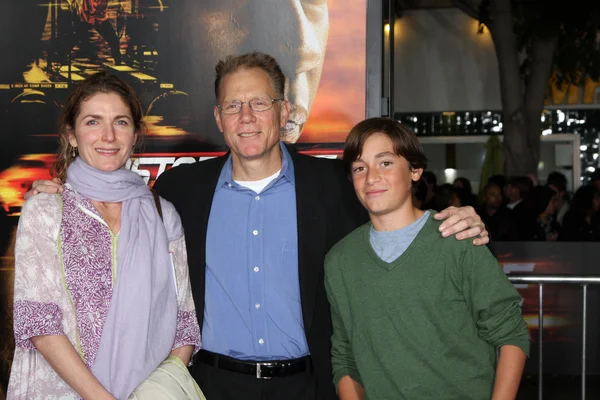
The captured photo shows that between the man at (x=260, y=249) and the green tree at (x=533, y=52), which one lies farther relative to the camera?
the green tree at (x=533, y=52)

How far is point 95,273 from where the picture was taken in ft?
8.79

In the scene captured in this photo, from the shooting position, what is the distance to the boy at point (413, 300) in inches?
102

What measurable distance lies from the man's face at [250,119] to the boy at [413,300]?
47cm

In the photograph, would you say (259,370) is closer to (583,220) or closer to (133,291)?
(133,291)

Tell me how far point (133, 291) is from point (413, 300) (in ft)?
3.18

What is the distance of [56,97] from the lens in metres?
4.29

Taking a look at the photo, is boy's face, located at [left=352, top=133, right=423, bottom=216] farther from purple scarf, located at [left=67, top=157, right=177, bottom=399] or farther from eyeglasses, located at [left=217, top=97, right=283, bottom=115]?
purple scarf, located at [left=67, top=157, right=177, bottom=399]

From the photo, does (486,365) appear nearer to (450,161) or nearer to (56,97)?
(56,97)

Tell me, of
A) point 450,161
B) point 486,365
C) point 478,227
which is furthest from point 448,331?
point 450,161

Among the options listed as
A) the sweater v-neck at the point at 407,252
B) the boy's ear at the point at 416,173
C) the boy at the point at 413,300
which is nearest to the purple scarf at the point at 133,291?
the boy at the point at 413,300

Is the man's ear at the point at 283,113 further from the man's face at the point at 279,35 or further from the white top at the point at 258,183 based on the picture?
the man's face at the point at 279,35

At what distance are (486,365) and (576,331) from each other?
563 cm

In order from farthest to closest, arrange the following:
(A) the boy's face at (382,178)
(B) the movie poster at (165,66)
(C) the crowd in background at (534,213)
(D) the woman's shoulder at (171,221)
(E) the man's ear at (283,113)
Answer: (C) the crowd in background at (534,213) → (B) the movie poster at (165,66) → (E) the man's ear at (283,113) → (D) the woman's shoulder at (171,221) → (A) the boy's face at (382,178)

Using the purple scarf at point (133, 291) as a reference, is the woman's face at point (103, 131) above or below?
above
